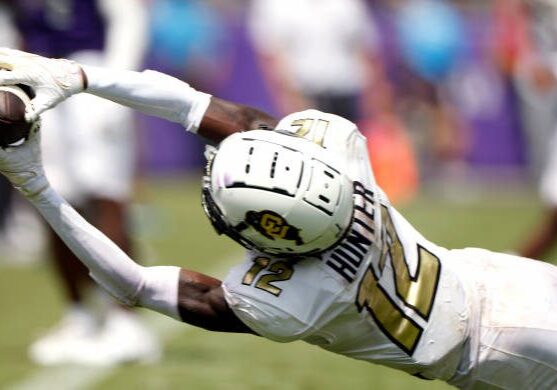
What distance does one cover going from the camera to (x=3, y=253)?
9594 mm

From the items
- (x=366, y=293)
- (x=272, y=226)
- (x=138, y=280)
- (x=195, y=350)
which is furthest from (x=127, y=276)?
(x=195, y=350)

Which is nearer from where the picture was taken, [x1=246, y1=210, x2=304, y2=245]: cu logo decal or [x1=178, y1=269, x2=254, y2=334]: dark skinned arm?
[x1=246, y1=210, x2=304, y2=245]: cu logo decal

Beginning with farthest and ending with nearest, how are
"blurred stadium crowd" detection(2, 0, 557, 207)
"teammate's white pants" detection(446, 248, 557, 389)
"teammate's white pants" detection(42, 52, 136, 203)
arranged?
"blurred stadium crowd" detection(2, 0, 557, 207), "teammate's white pants" detection(42, 52, 136, 203), "teammate's white pants" detection(446, 248, 557, 389)

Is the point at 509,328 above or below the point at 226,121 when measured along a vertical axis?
below

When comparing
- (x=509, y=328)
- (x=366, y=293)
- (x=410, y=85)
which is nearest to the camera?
(x=366, y=293)

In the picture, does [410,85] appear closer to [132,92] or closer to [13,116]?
[132,92]

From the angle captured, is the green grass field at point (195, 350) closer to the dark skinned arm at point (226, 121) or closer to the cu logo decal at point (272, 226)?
the dark skinned arm at point (226, 121)

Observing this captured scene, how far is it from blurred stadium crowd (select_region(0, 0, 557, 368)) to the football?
9046 millimetres

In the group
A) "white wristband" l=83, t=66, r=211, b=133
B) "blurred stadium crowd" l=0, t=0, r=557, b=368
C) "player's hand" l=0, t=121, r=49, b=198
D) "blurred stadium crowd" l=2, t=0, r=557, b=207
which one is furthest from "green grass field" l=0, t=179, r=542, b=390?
"blurred stadium crowd" l=2, t=0, r=557, b=207

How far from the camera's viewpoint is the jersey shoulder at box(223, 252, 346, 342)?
11.2 ft

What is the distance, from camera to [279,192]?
3277 millimetres

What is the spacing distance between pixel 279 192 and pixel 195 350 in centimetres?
271

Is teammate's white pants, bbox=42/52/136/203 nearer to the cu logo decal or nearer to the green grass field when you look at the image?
the green grass field

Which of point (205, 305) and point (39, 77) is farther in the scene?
point (205, 305)
